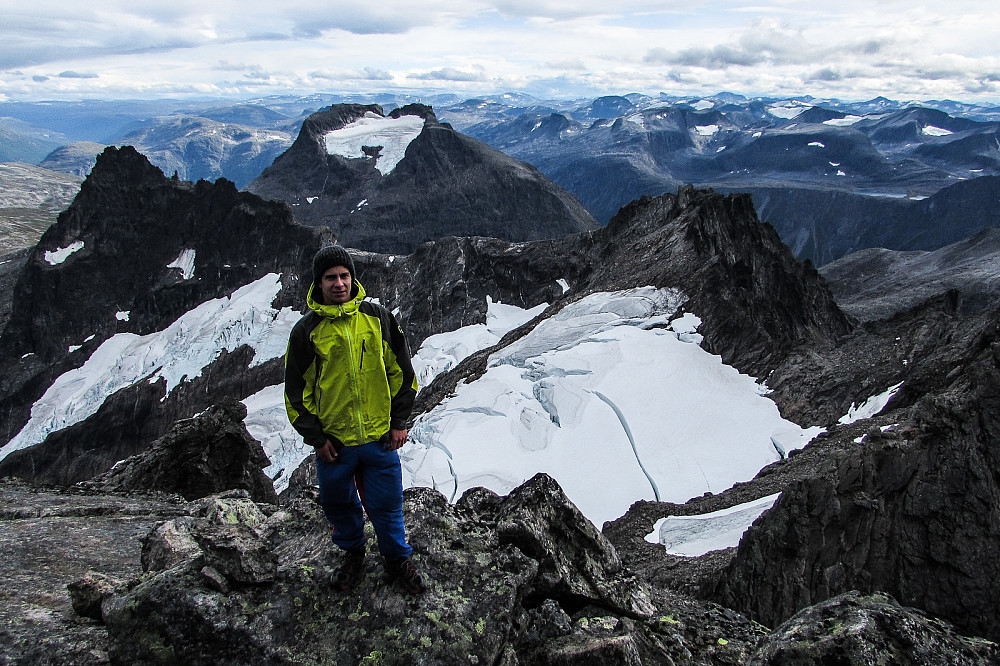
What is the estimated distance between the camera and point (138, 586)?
242 inches

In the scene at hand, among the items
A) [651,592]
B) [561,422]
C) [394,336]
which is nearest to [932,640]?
[651,592]

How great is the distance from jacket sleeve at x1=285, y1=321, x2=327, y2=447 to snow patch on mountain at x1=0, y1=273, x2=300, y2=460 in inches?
2154

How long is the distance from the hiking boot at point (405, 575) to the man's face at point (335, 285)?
3045mm

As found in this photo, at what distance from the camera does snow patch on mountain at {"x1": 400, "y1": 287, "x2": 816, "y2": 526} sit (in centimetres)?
2209

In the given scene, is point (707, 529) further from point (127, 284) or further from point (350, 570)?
point (127, 284)

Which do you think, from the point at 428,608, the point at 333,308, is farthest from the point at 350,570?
the point at 333,308

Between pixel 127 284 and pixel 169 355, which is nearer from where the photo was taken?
pixel 169 355

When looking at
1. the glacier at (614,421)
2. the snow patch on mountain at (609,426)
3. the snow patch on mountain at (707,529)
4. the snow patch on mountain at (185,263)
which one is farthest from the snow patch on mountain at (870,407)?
the snow patch on mountain at (185,263)

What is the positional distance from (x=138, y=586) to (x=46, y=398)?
7381 centimetres

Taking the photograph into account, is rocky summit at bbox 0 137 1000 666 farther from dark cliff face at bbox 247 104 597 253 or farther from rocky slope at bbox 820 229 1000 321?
dark cliff face at bbox 247 104 597 253

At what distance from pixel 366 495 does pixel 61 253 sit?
9135 cm

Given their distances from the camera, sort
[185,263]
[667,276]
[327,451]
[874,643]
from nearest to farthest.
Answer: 1. [874,643]
2. [327,451]
3. [667,276]
4. [185,263]

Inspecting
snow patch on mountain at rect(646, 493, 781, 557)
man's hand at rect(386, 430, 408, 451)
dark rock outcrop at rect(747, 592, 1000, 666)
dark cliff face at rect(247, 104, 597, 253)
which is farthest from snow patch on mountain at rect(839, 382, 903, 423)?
dark cliff face at rect(247, 104, 597, 253)

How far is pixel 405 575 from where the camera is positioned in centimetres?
622
